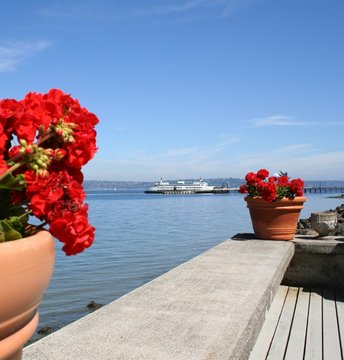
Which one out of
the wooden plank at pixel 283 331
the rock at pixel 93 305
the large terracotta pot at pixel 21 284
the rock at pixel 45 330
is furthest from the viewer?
the rock at pixel 93 305

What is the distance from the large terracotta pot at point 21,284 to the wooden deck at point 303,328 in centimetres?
291

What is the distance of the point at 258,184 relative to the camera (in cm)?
676

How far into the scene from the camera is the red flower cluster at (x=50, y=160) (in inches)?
48.8

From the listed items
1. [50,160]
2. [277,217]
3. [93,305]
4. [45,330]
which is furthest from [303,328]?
[93,305]

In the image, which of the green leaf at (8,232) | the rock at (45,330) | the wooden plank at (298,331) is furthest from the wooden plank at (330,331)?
the rock at (45,330)

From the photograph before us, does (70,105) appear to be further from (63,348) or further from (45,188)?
(63,348)

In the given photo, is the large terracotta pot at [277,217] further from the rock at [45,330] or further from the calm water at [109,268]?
the calm water at [109,268]

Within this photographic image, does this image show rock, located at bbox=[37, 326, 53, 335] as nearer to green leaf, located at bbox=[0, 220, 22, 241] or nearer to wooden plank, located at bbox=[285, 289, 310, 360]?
wooden plank, located at bbox=[285, 289, 310, 360]

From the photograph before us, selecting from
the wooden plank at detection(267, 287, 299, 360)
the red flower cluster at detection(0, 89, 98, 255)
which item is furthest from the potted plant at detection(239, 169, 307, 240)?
the red flower cluster at detection(0, 89, 98, 255)

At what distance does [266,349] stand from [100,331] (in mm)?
1934

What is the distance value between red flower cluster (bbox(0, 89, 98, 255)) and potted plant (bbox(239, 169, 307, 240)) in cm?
544

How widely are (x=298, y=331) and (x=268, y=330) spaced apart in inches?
10.7

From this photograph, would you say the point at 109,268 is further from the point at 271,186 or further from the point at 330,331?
the point at 330,331

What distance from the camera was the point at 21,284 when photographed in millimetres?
1154
